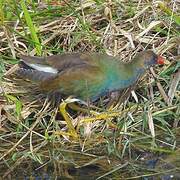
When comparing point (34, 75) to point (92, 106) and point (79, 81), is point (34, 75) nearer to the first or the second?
point (79, 81)

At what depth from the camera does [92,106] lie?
162 inches

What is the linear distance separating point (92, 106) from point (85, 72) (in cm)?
29

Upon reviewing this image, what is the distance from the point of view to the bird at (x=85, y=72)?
390 centimetres

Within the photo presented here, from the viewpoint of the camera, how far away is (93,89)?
391 cm

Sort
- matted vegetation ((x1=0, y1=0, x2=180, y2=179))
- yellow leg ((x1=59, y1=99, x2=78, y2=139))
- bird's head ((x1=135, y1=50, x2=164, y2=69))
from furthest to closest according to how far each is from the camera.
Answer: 1. bird's head ((x1=135, y1=50, x2=164, y2=69))
2. yellow leg ((x1=59, y1=99, x2=78, y2=139))
3. matted vegetation ((x1=0, y1=0, x2=180, y2=179))

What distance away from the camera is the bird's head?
4105 millimetres

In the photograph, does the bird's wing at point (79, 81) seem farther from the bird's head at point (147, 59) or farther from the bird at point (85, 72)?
the bird's head at point (147, 59)

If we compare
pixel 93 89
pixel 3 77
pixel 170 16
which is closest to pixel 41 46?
pixel 3 77

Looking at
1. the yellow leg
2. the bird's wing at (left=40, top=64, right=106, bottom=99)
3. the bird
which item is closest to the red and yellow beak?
the bird

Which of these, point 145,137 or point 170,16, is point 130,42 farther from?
point 145,137

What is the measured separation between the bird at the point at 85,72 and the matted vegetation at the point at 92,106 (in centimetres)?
12

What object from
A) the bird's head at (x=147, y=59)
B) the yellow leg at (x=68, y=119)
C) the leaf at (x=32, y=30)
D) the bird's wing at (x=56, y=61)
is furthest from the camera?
the leaf at (x=32, y=30)

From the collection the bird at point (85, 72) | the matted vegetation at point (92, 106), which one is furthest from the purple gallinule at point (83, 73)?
the matted vegetation at point (92, 106)

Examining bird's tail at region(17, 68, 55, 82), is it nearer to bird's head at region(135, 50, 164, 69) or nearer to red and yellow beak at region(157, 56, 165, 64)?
bird's head at region(135, 50, 164, 69)
